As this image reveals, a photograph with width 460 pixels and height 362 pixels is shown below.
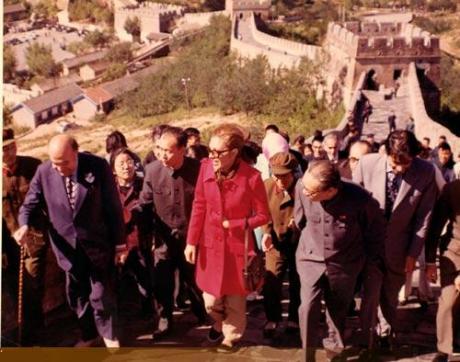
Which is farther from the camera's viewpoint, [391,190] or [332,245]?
[391,190]

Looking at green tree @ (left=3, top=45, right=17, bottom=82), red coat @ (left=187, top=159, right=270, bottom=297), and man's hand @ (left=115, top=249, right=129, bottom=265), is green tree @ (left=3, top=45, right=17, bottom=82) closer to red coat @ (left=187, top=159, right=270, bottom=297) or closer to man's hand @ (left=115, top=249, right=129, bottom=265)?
man's hand @ (left=115, top=249, right=129, bottom=265)

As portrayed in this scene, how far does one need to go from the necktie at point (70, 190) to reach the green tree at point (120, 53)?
9.75 ft

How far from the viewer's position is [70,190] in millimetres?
3855

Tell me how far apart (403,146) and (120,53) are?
390 centimetres

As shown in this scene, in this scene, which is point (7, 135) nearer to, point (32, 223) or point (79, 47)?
point (32, 223)

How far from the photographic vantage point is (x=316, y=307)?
3.68m

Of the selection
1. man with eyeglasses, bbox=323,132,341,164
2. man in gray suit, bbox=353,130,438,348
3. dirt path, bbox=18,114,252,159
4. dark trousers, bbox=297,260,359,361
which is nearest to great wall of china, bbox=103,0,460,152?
dirt path, bbox=18,114,252,159

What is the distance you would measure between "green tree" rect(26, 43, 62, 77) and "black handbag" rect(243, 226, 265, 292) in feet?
8.22

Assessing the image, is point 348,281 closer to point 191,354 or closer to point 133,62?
point 191,354

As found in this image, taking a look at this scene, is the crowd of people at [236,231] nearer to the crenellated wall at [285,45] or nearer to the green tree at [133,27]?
the green tree at [133,27]

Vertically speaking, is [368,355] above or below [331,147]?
below

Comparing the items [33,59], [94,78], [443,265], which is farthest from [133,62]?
[443,265]

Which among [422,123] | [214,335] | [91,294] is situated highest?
[91,294]

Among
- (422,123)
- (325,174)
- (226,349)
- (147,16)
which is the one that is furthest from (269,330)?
(422,123)
